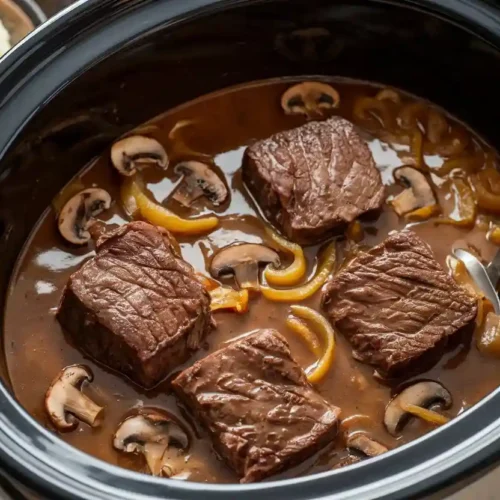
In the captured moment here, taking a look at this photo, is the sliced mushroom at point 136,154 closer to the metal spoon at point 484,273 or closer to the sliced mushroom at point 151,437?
the sliced mushroom at point 151,437

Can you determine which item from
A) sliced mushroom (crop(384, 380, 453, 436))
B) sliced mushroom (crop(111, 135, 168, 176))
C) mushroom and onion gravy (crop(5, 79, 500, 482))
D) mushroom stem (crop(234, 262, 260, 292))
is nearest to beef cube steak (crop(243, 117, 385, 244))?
mushroom and onion gravy (crop(5, 79, 500, 482))

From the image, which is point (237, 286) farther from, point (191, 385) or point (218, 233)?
point (191, 385)

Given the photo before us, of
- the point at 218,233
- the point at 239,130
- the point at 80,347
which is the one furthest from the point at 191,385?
the point at 239,130

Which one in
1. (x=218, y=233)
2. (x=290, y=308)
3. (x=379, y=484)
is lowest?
(x=379, y=484)

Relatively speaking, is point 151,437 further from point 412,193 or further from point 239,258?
point 412,193

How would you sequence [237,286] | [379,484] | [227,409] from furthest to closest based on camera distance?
1. [237,286]
2. [227,409]
3. [379,484]

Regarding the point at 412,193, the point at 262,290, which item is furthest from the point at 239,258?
the point at 412,193

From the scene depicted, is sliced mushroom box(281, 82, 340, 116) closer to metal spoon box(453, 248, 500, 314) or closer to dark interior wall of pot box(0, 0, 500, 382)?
dark interior wall of pot box(0, 0, 500, 382)

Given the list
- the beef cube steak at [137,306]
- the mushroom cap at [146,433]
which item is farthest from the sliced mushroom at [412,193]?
the mushroom cap at [146,433]
